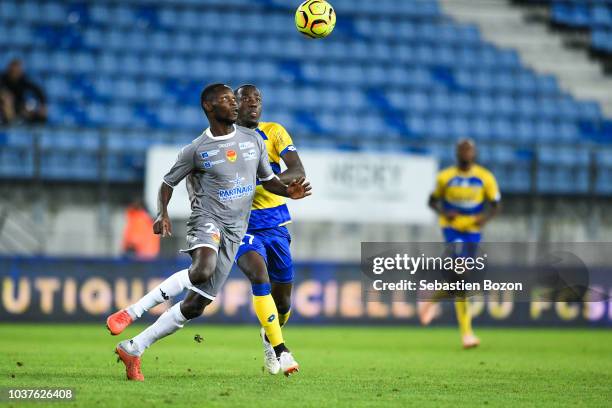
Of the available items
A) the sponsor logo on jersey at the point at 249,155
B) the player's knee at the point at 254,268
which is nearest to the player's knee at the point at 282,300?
the player's knee at the point at 254,268

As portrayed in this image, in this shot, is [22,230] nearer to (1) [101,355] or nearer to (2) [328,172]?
(2) [328,172]

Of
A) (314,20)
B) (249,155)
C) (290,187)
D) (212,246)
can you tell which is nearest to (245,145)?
(249,155)

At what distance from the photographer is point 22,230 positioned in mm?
17312

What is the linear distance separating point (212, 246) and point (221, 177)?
57 cm

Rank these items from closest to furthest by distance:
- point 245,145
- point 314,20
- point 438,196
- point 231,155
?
point 231,155
point 245,145
point 314,20
point 438,196

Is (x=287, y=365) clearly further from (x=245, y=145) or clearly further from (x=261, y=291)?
(x=245, y=145)

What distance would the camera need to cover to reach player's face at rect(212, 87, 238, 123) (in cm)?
838

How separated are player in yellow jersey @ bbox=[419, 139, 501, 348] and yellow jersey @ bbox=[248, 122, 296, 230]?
178 inches

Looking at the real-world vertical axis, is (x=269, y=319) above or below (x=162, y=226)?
below

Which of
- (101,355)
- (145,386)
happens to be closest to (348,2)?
(101,355)

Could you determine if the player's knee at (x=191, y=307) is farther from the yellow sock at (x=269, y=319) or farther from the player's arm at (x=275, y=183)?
the player's arm at (x=275, y=183)

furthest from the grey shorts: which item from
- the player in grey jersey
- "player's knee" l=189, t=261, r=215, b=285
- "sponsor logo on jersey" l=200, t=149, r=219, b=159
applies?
"sponsor logo on jersey" l=200, t=149, r=219, b=159

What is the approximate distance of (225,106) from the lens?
840cm

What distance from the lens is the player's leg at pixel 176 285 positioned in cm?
814
